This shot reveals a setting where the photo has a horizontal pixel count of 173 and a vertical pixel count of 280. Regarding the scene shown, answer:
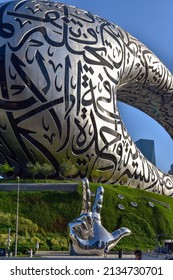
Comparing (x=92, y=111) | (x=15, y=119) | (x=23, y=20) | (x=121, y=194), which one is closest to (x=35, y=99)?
(x=15, y=119)

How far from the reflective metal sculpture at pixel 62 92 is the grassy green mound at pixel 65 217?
8.52 feet

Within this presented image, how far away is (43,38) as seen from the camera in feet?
91.8

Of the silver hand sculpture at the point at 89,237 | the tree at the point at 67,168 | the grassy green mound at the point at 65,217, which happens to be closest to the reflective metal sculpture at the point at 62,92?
the tree at the point at 67,168

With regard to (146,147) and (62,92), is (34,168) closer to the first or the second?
(62,92)

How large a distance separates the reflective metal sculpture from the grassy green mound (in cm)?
260

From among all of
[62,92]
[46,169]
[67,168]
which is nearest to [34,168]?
[46,169]

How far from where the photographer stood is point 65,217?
1012 inches

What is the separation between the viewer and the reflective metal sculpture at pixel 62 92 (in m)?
27.1

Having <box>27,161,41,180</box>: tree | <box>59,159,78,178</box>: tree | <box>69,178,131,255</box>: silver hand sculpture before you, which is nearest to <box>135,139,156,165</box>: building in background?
<box>59,159,78,178</box>: tree

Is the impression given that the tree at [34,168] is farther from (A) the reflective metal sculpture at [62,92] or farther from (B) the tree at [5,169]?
(B) the tree at [5,169]

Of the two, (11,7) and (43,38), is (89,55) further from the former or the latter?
(11,7)

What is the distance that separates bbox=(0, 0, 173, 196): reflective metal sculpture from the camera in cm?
2712

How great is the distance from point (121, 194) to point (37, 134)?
A: 6831mm

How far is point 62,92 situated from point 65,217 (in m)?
7.85
